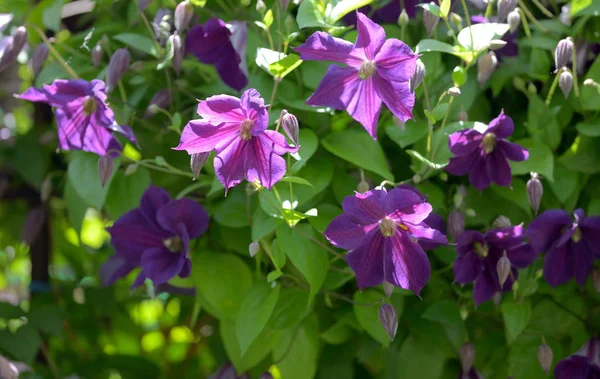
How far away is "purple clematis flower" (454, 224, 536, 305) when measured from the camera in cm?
85

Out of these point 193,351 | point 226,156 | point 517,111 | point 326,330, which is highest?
point 226,156

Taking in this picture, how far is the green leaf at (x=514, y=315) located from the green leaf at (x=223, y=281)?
33 cm

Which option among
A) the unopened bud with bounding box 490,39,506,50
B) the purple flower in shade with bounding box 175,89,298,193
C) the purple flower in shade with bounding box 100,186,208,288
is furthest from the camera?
the purple flower in shade with bounding box 100,186,208,288

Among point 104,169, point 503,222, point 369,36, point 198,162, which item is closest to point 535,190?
point 503,222

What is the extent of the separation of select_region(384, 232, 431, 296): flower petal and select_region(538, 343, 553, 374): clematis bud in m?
0.24

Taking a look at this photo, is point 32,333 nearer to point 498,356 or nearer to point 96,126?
point 96,126

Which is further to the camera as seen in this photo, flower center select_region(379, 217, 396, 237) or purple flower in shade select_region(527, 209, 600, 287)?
purple flower in shade select_region(527, 209, 600, 287)

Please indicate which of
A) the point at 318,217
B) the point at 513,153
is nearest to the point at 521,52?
the point at 513,153

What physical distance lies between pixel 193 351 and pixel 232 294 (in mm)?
542

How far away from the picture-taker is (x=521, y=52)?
1.04m

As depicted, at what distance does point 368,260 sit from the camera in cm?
78

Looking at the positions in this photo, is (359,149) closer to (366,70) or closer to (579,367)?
(366,70)

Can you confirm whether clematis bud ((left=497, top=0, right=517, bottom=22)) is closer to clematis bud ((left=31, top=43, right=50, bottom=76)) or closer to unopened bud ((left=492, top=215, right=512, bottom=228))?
unopened bud ((left=492, top=215, right=512, bottom=228))

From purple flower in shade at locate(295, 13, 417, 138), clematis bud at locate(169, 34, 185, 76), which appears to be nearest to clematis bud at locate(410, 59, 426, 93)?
purple flower in shade at locate(295, 13, 417, 138)
